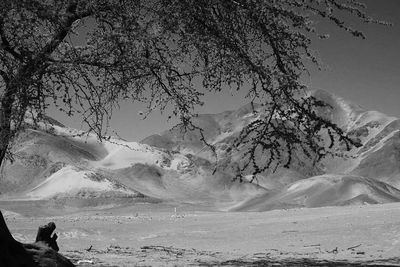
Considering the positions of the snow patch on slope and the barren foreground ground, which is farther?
the snow patch on slope

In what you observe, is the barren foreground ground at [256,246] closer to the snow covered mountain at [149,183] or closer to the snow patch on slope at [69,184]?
the snow covered mountain at [149,183]

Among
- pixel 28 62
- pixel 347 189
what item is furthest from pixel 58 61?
pixel 347 189

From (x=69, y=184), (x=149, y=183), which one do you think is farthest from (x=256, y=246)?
(x=149, y=183)

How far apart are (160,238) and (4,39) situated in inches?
712

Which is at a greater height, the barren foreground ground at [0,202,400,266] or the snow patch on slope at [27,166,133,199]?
the snow patch on slope at [27,166,133,199]

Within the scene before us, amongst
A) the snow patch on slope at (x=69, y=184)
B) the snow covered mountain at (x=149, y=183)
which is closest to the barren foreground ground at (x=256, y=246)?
the snow covered mountain at (x=149, y=183)

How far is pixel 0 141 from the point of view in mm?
7297

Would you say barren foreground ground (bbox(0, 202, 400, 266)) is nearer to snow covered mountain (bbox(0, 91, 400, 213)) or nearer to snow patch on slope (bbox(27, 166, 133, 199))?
snow covered mountain (bbox(0, 91, 400, 213))

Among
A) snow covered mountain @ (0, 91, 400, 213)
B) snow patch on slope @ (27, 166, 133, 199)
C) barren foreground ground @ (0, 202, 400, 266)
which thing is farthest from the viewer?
snow patch on slope @ (27, 166, 133, 199)

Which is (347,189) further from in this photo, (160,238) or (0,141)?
(0,141)

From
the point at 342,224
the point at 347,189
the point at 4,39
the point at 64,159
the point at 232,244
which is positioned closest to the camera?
the point at 4,39

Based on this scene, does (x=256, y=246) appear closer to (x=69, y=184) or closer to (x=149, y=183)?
(x=69, y=184)

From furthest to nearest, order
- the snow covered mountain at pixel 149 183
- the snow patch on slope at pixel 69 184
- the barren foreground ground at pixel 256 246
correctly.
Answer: the snow patch on slope at pixel 69 184, the snow covered mountain at pixel 149 183, the barren foreground ground at pixel 256 246

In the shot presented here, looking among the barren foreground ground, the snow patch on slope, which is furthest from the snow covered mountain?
the barren foreground ground
